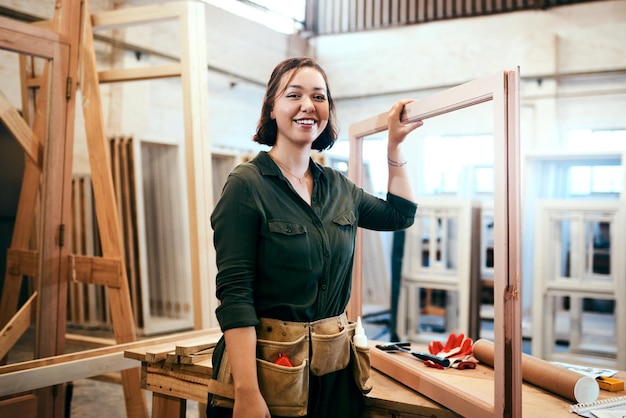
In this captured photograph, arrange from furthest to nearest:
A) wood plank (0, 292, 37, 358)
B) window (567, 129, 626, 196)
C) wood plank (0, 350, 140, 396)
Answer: window (567, 129, 626, 196), wood plank (0, 292, 37, 358), wood plank (0, 350, 140, 396)

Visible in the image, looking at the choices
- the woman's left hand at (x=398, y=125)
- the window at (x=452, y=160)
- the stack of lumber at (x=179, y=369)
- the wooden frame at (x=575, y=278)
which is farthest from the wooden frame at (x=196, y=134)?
the window at (x=452, y=160)

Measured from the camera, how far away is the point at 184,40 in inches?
119

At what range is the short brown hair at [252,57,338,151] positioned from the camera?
1.68 m

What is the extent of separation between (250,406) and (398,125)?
40.0 inches

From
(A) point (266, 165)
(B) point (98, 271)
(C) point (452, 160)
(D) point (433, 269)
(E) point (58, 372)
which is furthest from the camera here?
(C) point (452, 160)

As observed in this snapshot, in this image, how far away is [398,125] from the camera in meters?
1.92

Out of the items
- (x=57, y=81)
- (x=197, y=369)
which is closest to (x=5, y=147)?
(x=57, y=81)

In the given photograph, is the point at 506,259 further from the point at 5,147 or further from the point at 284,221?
the point at 5,147

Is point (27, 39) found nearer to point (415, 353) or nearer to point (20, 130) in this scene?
point (20, 130)

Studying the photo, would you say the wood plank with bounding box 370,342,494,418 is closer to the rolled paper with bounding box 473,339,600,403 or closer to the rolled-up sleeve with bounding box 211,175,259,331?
the rolled paper with bounding box 473,339,600,403

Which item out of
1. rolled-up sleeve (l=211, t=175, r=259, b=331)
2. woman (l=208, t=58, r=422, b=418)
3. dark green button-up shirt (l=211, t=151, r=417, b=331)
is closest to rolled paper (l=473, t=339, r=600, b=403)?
woman (l=208, t=58, r=422, b=418)

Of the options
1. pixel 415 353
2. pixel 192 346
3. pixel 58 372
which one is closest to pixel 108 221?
pixel 58 372

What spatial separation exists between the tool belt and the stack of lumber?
43 centimetres

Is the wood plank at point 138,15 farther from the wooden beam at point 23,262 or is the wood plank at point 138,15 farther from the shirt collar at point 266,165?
the shirt collar at point 266,165
